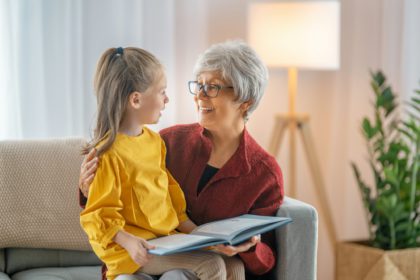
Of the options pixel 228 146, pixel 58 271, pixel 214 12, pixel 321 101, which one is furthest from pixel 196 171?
pixel 321 101

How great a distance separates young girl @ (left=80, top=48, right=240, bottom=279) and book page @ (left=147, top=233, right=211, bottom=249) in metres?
0.04

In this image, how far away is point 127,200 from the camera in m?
2.01

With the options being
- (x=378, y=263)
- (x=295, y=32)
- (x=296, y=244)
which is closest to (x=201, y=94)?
(x=296, y=244)

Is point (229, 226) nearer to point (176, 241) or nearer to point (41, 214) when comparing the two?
point (176, 241)

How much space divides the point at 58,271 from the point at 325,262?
82.9 inches

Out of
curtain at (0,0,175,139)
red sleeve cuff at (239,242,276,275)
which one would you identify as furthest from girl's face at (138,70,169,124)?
curtain at (0,0,175,139)

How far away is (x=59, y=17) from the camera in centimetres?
311

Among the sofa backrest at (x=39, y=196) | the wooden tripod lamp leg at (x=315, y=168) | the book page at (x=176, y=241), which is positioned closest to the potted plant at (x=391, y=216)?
the wooden tripod lamp leg at (x=315, y=168)

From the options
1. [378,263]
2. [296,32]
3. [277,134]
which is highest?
[296,32]

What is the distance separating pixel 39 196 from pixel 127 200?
618 millimetres

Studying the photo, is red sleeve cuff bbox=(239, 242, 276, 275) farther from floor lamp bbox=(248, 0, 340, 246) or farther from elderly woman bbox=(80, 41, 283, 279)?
floor lamp bbox=(248, 0, 340, 246)

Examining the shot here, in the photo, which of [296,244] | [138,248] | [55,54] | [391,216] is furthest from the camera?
[391,216]

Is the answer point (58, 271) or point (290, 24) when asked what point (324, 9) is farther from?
point (58, 271)

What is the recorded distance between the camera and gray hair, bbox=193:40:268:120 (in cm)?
223
